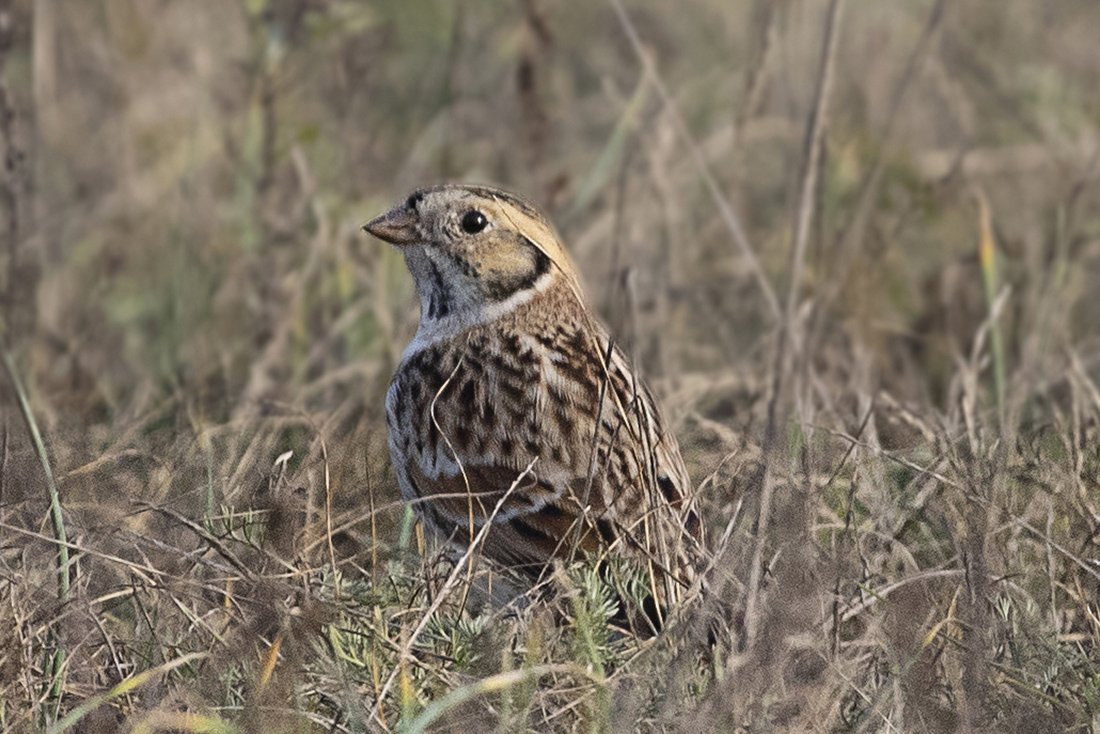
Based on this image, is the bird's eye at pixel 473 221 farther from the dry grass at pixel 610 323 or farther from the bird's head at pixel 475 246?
the dry grass at pixel 610 323

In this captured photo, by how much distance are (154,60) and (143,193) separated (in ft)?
2.84

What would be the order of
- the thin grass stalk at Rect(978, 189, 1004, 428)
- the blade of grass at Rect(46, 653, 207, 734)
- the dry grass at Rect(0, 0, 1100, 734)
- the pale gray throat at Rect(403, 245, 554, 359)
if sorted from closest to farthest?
the blade of grass at Rect(46, 653, 207, 734) → the dry grass at Rect(0, 0, 1100, 734) → the pale gray throat at Rect(403, 245, 554, 359) → the thin grass stalk at Rect(978, 189, 1004, 428)

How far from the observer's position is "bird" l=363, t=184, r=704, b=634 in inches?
137

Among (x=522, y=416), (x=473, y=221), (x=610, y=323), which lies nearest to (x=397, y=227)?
(x=473, y=221)

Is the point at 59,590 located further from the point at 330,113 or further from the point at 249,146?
the point at 330,113

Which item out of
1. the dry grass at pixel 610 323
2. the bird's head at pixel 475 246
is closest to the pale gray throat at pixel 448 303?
the bird's head at pixel 475 246

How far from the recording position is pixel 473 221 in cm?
416

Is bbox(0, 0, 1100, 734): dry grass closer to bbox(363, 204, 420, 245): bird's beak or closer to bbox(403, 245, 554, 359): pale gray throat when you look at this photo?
bbox(403, 245, 554, 359): pale gray throat

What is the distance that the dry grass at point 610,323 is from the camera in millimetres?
3076

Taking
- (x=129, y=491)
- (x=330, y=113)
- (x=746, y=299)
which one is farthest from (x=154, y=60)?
(x=129, y=491)

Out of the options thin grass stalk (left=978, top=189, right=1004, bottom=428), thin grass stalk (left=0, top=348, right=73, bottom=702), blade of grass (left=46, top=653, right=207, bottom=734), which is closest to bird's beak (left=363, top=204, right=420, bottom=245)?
thin grass stalk (left=0, top=348, right=73, bottom=702)

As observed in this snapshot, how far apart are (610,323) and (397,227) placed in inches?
66.0

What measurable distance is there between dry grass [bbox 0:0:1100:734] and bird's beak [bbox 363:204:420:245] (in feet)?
1.36

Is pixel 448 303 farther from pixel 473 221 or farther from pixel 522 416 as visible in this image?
pixel 522 416
